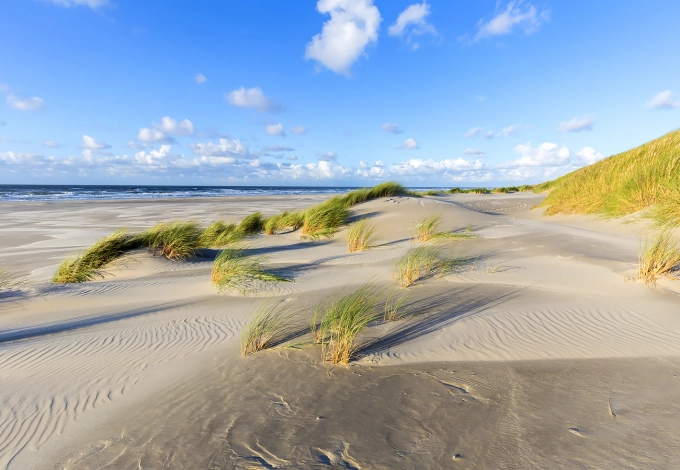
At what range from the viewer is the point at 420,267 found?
17.6ft

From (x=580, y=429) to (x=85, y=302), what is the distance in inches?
212

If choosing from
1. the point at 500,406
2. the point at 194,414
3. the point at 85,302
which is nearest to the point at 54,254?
the point at 85,302

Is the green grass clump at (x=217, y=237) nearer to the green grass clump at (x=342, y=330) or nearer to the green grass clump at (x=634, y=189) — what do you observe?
the green grass clump at (x=342, y=330)

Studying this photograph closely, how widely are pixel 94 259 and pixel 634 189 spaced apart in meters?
12.8

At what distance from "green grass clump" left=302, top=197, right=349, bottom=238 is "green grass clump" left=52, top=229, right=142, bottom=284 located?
457 cm

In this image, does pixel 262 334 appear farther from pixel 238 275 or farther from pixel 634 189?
pixel 634 189

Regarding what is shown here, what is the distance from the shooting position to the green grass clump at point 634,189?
802cm

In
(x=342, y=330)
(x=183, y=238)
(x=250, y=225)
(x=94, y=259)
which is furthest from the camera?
(x=250, y=225)

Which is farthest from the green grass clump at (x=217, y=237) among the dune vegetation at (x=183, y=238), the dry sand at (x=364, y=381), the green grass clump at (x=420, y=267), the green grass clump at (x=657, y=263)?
the green grass clump at (x=657, y=263)

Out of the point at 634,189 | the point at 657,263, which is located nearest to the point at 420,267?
the point at 657,263

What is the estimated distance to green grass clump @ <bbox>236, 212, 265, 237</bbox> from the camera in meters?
10.8

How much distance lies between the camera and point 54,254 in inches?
319

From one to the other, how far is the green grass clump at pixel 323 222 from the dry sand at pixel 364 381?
16.7 ft

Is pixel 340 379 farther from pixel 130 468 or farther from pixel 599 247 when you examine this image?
pixel 599 247
